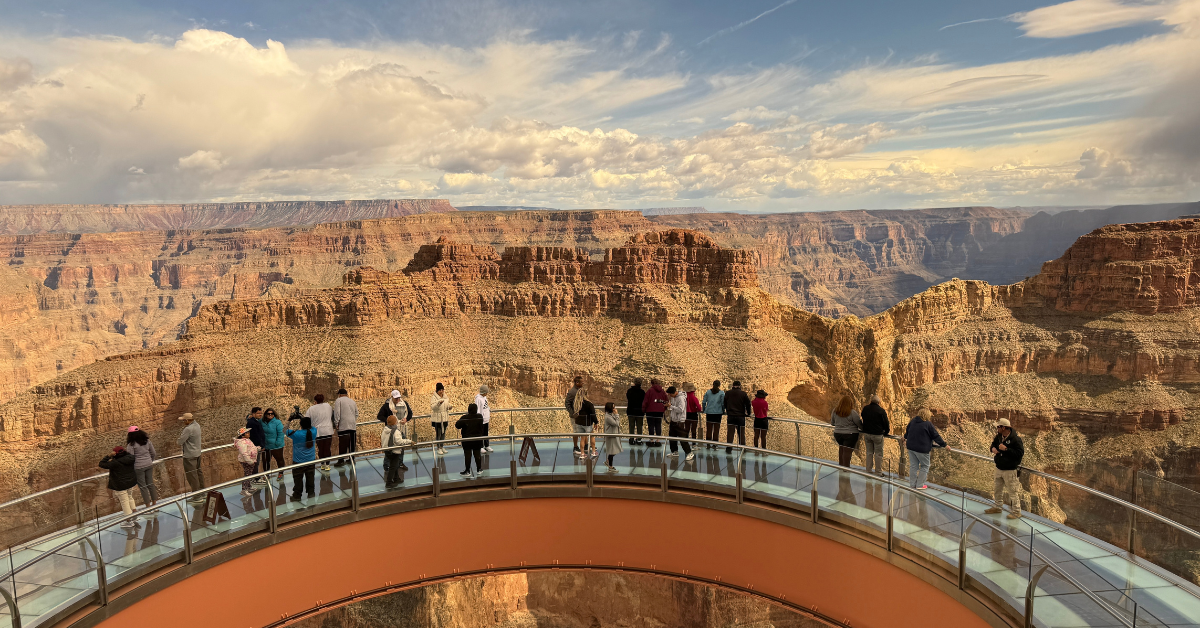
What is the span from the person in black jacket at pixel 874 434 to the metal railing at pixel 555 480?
186cm

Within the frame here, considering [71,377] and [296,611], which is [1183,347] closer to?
[296,611]

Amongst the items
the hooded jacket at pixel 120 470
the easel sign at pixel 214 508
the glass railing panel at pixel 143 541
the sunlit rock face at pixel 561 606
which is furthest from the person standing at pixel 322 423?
the sunlit rock face at pixel 561 606

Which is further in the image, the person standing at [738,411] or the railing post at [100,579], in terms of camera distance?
the person standing at [738,411]

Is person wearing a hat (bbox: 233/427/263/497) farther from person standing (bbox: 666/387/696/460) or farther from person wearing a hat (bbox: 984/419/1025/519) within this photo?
person wearing a hat (bbox: 984/419/1025/519)

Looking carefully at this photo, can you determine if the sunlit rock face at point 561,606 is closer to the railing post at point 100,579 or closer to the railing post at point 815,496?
the railing post at point 815,496

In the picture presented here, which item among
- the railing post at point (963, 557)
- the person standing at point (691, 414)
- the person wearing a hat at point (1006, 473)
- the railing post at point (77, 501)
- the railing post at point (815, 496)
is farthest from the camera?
the person standing at point (691, 414)

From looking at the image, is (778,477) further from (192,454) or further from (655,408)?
(192,454)

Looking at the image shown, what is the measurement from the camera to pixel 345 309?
60781 mm

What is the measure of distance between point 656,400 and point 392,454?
6.44 meters

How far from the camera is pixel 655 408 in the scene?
54.3ft

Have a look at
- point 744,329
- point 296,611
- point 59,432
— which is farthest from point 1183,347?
point 59,432

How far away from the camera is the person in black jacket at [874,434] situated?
1363 cm

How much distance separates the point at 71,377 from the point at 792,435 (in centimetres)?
6024

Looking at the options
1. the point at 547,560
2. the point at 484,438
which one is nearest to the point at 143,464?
the point at 484,438
